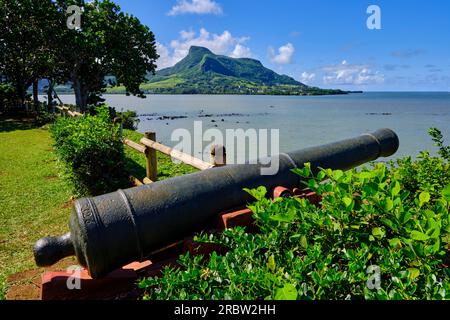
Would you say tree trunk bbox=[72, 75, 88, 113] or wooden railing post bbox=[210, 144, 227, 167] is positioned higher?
tree trunk bbox=[72, 75, 88, 113]

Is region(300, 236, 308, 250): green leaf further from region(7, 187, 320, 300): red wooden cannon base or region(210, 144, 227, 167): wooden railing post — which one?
region(210, 144, 227, 167): wooden railing post

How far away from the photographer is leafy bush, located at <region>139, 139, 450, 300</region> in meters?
1.59

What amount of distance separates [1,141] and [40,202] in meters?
9.88

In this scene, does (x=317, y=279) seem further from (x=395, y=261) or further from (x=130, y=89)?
(x=130, y=89)

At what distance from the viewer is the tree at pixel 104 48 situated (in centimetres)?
2159

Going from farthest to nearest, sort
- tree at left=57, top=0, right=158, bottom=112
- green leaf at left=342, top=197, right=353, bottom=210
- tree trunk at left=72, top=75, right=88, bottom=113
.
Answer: tree trunk at left=72, top=75, right=88, bottom=113, tree at left=57, top=0, right=158, bottom=112, green leaf at left=342, top=197, right=353, bottom=210

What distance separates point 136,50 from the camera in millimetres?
25344

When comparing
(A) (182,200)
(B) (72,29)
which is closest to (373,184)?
(A) (182,200)

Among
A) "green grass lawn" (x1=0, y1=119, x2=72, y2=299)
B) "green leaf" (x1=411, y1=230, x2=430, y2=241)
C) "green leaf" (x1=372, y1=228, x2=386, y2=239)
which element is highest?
"green leaf" (x1=411, y1=230, x2=430, y2=241)

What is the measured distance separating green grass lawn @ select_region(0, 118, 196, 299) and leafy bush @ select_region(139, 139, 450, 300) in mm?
2925

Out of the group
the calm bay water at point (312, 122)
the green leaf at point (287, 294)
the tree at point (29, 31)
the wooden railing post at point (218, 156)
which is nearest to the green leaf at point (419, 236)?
the green leaf at point (287, 294)

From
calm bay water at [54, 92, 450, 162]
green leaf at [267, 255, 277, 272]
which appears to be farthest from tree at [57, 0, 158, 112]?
green leaf at [267, 255, 277, 272]

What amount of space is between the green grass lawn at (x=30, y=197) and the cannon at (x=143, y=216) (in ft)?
6.56

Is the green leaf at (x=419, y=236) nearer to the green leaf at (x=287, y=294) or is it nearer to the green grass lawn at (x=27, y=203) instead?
the green leaf at (x=287, y=294)
